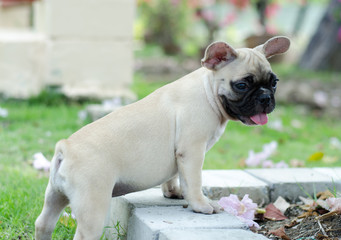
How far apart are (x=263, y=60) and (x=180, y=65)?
29.4 ft

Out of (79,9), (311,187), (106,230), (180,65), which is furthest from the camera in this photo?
(180,65)

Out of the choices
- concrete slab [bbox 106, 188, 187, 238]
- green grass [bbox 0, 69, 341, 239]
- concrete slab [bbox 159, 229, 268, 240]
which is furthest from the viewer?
green grass [bbox 0, 69, 341, 239]

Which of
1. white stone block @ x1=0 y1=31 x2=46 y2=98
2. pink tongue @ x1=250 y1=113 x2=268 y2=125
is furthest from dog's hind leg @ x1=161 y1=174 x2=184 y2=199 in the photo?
white stone block @ x1=0 y1=31 x2=46 y2=98

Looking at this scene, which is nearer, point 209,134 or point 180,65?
point 209,134

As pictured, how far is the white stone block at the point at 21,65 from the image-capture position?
6727mm

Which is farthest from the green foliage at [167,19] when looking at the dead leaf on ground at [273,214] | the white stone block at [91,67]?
the dead leaf on ground at [273,214]

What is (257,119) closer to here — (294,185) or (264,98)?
(264,98)

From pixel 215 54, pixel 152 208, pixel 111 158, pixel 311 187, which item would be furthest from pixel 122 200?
pixel 311 187

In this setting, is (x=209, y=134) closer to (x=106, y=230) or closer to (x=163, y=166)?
(x=163, y=166)

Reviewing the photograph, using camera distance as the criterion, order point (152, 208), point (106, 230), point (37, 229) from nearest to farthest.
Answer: point (37, 229), point (152, 208), point (106, 230)

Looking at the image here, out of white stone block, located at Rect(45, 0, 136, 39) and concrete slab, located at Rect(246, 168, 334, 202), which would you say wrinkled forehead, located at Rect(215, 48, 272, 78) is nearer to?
concrete slab, located at Rect(246, 168, 334, 202)

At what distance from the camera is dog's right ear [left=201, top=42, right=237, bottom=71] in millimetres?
2713

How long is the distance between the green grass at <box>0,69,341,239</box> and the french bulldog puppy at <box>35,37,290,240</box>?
0.56m

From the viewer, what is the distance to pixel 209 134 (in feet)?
9.20
